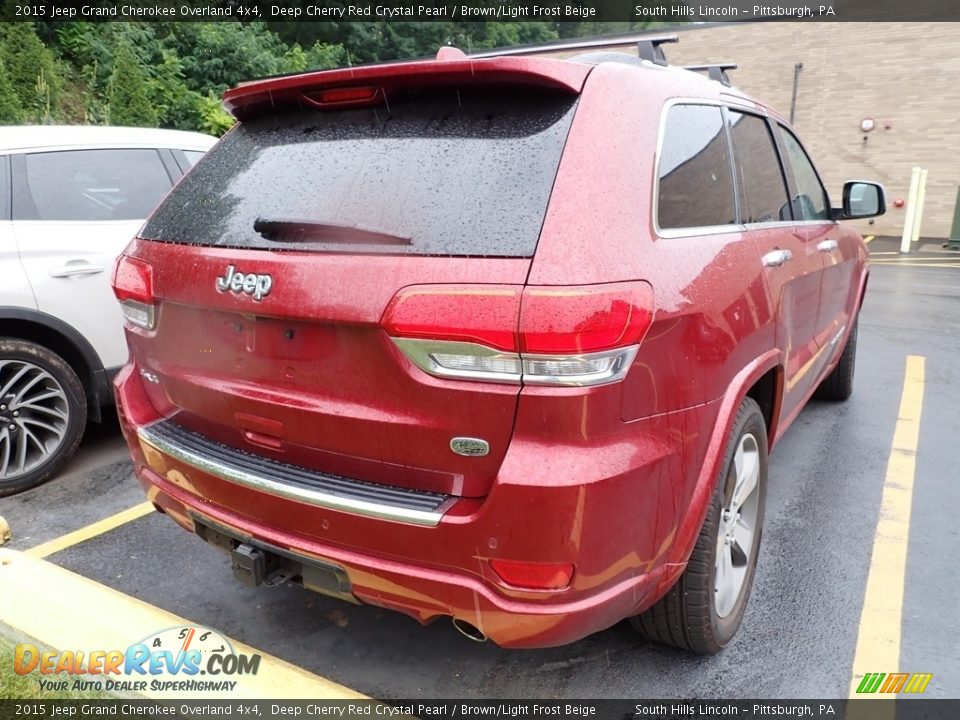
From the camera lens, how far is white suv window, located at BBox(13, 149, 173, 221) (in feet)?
12.5

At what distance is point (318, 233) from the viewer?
195cm

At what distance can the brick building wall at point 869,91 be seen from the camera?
53.6 feet

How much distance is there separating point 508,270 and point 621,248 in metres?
0.31

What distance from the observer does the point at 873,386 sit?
5.58 metres

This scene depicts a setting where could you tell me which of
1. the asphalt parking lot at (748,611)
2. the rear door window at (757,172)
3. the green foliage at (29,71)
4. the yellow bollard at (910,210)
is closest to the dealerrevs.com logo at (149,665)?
the asphalt parking lot at (748,611)

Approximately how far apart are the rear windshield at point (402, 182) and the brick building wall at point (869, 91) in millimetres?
16377

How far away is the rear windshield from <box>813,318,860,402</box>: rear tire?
388 centimetres

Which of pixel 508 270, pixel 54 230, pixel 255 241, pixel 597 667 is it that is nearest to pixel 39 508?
pixel 54 230

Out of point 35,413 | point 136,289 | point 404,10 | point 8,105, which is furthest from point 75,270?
point 404,10

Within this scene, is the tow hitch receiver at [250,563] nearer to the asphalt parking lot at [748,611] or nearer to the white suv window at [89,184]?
the asphalt parking lot at [748,611]

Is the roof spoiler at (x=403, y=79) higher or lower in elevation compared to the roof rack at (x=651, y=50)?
lower

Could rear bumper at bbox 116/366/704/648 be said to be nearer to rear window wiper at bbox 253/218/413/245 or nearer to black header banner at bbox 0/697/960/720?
black header banner at bbox 0/697/960/720

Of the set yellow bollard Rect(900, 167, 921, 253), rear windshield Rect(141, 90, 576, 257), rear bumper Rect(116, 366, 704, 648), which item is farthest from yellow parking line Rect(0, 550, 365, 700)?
yellow bollard Rect(900, 167, 921, 253)

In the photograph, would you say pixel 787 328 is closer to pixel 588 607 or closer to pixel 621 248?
pixel 621 248
